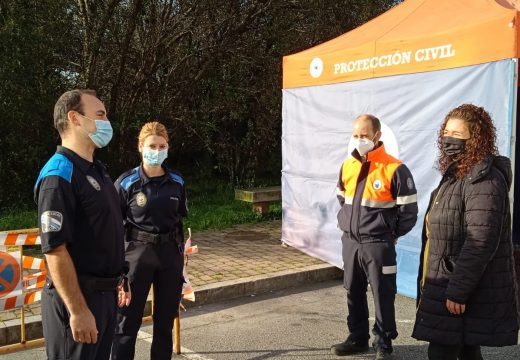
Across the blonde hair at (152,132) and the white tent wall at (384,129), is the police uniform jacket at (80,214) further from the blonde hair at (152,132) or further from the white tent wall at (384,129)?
the white tent wall at (384,129)

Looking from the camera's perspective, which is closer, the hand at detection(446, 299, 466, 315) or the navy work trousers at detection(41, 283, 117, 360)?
the navy work trousers at detection(41, 283, 117, 360)

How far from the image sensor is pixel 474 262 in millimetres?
2834

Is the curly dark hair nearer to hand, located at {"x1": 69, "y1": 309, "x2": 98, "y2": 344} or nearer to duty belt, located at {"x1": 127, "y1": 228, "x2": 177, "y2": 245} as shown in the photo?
duty belt, located at {"x1": 127, "y1": 228, "x2": 177, "y2": 245}

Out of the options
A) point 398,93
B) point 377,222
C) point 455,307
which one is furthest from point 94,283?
point 398,93

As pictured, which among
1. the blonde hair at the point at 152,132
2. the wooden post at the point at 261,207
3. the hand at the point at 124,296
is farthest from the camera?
the wooden post at the point at 261,207

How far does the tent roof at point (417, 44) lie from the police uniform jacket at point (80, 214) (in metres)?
3.94

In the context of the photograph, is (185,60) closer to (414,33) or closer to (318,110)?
(318,110)

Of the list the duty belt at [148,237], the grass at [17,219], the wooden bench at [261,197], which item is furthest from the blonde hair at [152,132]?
the wooden bench at [261,197]

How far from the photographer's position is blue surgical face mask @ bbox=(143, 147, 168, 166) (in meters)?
3.85

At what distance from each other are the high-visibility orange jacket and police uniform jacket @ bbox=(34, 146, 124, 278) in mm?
2227

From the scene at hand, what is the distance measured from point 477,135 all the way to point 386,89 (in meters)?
3.31

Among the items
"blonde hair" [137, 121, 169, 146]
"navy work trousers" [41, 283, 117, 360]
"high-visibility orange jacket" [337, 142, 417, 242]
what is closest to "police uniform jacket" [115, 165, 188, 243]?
"blonde hair" [137, 121, 169, 146]

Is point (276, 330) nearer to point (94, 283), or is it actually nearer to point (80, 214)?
point (94, 283)

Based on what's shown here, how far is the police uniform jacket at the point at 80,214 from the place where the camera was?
246 centimetres
